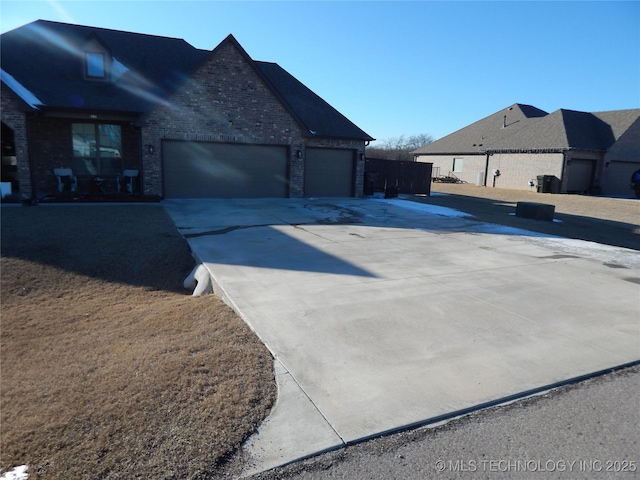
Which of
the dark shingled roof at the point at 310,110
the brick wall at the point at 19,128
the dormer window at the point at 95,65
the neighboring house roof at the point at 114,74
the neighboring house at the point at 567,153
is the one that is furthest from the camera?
the neighboring house at the point at 567,153

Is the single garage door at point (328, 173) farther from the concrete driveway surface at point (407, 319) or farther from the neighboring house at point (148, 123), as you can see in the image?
the concrete driveway surface at point (407, 319)

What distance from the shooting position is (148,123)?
16.2m

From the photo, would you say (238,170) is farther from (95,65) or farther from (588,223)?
(588,223)

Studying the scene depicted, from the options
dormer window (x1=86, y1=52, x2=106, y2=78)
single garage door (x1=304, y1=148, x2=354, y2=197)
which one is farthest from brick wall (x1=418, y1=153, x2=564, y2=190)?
dormer window (x1=86, y1=52, x2=106, y2=78)

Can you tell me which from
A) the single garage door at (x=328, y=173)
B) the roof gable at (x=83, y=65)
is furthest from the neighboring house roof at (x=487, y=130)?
the roof gable at (x=83, y=65)

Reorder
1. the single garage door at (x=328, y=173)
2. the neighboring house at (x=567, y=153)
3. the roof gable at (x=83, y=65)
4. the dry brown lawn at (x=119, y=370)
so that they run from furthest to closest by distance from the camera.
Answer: the neighboring house at (x=567, y=153) < the single garage door at (x=328, y=173) < the roof gable at (x=83, y=65) < the dry brown lawn at (x=119, y=370)

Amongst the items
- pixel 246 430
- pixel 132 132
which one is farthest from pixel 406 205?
pixel 246 430

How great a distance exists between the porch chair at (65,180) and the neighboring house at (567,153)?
26775 mm

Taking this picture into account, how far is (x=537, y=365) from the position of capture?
4.09 m

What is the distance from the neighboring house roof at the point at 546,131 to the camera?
97.5 feet

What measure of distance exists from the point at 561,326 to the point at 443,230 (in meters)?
7.01

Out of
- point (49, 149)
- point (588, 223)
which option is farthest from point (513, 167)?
point (49, 149)

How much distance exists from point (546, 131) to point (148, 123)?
89.2 feet

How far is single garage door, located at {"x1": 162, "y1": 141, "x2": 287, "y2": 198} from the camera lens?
17156 mm
